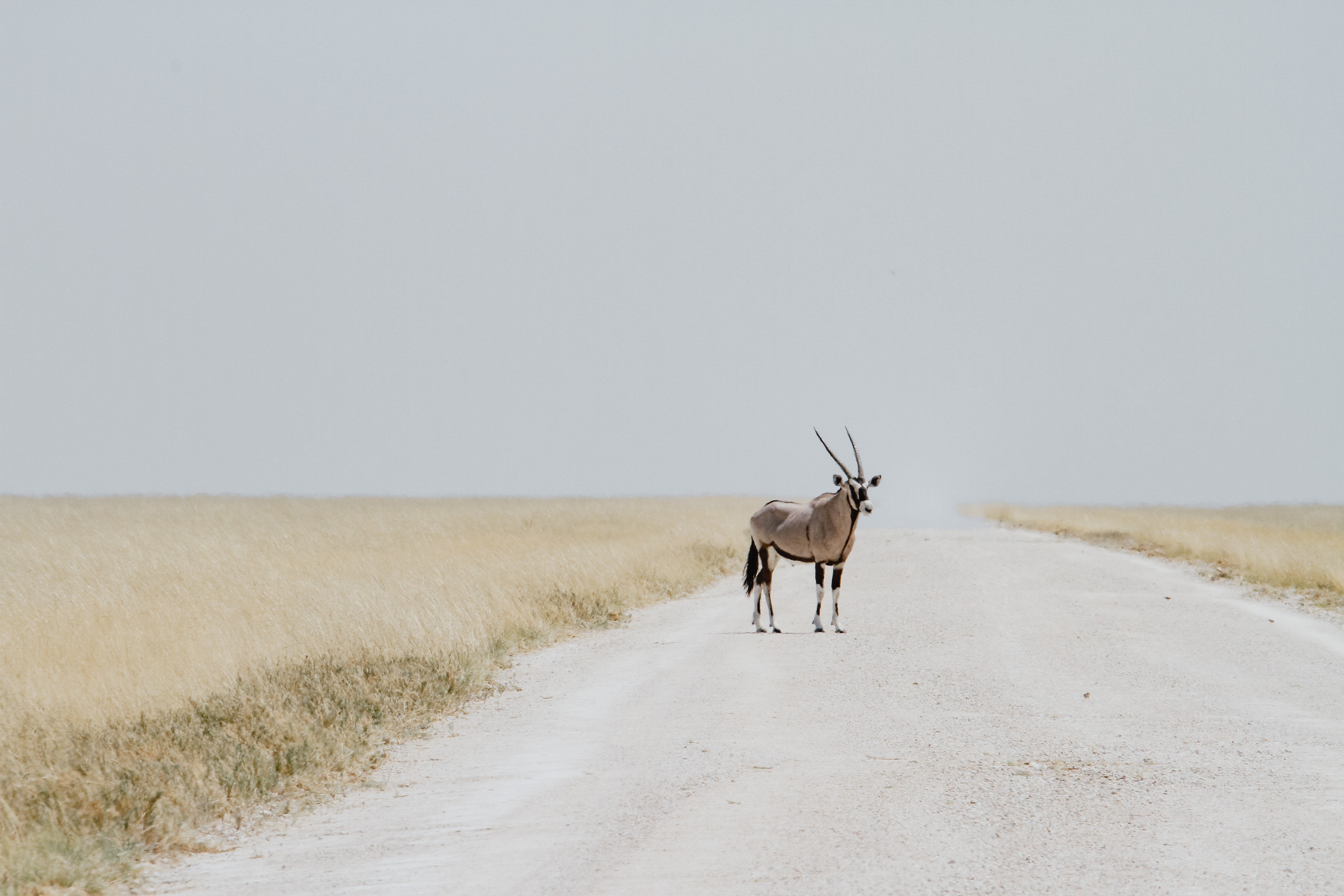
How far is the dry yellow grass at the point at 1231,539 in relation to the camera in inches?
928

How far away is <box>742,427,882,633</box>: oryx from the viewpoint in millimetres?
16125

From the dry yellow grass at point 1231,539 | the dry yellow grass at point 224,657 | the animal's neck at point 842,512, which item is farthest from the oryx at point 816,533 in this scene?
the dry yellow grass at point 1231,539

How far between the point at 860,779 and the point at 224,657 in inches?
266

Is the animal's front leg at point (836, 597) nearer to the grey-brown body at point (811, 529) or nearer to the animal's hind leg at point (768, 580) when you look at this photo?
the grey-brown body at point (811, 529)

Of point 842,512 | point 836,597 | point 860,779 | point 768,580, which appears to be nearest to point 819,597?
point 836,597

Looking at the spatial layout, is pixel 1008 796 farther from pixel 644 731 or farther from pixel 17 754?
pixel 17 754

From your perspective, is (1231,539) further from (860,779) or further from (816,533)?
(860,779)

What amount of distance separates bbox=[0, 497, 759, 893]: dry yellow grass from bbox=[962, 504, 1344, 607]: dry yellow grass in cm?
1129

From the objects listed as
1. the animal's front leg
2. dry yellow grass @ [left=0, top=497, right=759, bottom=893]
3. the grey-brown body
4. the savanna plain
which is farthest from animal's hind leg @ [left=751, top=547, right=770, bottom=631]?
dry yellow grass @ [left=0, top=497, right=759, bottom=893]

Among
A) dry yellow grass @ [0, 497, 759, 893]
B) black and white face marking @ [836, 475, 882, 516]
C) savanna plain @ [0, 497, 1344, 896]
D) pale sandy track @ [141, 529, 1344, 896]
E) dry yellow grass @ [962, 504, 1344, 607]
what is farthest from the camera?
dry yellow grass @ [962, 504, 1344, 607]

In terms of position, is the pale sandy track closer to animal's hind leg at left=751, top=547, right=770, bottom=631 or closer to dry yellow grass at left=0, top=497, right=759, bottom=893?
dry yellow grass at left=0, top=497, right=759, bottom=893

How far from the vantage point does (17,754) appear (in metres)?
8.66

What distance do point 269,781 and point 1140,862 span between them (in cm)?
524

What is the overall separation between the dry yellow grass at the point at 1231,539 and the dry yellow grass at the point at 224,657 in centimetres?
1129
